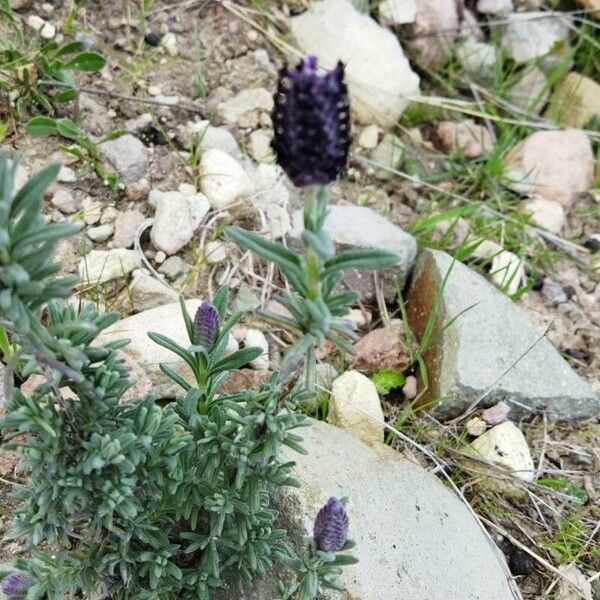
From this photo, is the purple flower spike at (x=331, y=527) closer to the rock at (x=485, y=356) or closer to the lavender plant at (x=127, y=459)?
the lavender plant at (x=127, y=459)

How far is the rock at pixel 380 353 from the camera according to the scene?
10.6 ft

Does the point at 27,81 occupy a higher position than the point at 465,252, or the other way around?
the point at 27,81

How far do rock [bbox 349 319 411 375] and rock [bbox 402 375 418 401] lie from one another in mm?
53

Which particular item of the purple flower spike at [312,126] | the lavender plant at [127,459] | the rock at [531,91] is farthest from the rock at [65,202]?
the rock at [531,91]

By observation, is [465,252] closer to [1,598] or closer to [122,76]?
[122,76]

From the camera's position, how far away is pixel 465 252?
3.56 metres

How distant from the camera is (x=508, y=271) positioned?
3.65 metres

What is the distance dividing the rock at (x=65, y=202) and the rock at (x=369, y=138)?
1.48 metres

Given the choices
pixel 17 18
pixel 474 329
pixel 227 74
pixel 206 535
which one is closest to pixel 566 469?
pixel 474 329

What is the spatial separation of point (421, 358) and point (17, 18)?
227 cm

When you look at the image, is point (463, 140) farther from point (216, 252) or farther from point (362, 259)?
point (362, 259)

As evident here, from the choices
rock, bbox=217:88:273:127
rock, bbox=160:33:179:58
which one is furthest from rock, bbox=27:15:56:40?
rock, bbox=217:88:273:127

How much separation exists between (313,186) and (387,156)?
264 cm

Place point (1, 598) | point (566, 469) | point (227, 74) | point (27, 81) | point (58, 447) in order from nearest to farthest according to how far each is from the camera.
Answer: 1. point (58, 447)
2. point (1, 598)
3. point (566, 469)
4. point (27, 81)
5. point (227, 74)
